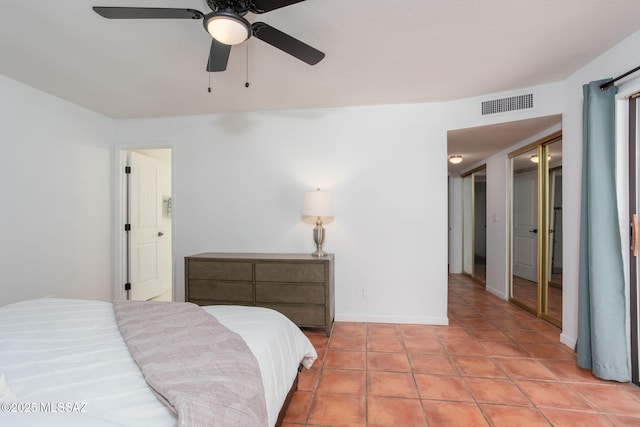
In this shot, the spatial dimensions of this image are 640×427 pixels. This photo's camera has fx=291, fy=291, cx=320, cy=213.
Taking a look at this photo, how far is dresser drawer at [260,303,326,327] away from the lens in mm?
2840

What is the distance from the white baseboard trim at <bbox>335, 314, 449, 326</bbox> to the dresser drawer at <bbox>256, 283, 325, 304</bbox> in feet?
1.89

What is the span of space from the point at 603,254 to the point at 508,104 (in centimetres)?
158

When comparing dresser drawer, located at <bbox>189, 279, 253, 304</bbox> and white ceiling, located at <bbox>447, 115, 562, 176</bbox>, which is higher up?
white ceiling, located at <bbox>447, 115, 562, 176</bbox>

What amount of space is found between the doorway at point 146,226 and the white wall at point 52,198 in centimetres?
19

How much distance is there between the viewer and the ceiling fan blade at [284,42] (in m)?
1.49

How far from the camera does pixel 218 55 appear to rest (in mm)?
1702

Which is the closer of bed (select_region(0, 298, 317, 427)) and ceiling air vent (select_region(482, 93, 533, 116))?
bed (select_region(0, 298, 317, 427))

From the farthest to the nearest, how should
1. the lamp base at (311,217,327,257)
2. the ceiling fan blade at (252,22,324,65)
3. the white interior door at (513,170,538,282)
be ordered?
the white interior door at (513,170,538,282) < the lamp base at (311,217,327,257) < the ceiling fan blade at (252,22,324,65)

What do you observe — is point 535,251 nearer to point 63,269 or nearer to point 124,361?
point 124,361

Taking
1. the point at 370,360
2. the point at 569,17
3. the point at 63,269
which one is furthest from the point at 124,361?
the point at 569,17

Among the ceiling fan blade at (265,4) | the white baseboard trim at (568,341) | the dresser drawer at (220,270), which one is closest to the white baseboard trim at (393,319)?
the white baseboard trim at (568,341)

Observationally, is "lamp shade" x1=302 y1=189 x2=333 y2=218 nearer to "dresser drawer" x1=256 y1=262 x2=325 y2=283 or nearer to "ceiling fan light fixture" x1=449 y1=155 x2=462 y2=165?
"dresser drawer" x1=256 y1=262 x2=325 y2=283

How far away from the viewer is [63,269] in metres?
3.04

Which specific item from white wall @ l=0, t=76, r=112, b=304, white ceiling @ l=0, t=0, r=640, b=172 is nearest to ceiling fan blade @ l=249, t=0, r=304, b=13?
white ceiling @ l=0, t=0, r=640, b=172
